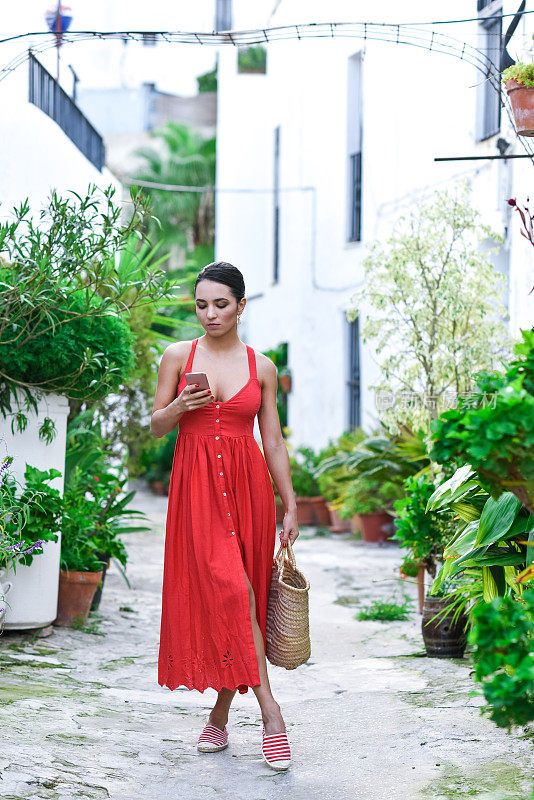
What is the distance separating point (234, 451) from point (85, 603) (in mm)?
2514

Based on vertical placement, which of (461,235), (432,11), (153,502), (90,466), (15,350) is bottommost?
(153,502)

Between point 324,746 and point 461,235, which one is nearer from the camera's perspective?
point 324,746

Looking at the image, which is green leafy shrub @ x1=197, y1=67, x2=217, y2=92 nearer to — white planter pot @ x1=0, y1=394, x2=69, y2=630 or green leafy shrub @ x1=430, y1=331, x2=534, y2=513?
white planter pot @ x1=0, y1=394, x2=69, y2=630

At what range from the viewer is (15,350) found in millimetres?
4738

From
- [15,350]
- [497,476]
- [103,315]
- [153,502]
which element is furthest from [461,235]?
[153,502]

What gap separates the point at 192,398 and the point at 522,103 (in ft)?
9.03

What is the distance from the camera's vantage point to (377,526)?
9914mm

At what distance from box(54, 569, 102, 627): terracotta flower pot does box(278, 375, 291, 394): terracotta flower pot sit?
8912mm

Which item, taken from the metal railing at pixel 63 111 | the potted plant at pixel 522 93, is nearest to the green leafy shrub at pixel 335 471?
the metal railing at pixel 63 111

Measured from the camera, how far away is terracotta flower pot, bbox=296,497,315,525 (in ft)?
38.5

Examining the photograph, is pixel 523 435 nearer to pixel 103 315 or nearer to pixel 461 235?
pixel 103 315

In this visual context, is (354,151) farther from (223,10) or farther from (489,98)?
(223,10)

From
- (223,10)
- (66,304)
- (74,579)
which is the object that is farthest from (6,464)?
(223,10)

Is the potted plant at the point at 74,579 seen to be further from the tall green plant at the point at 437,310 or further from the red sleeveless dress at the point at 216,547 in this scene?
the tall green plant at the point at 437,310
